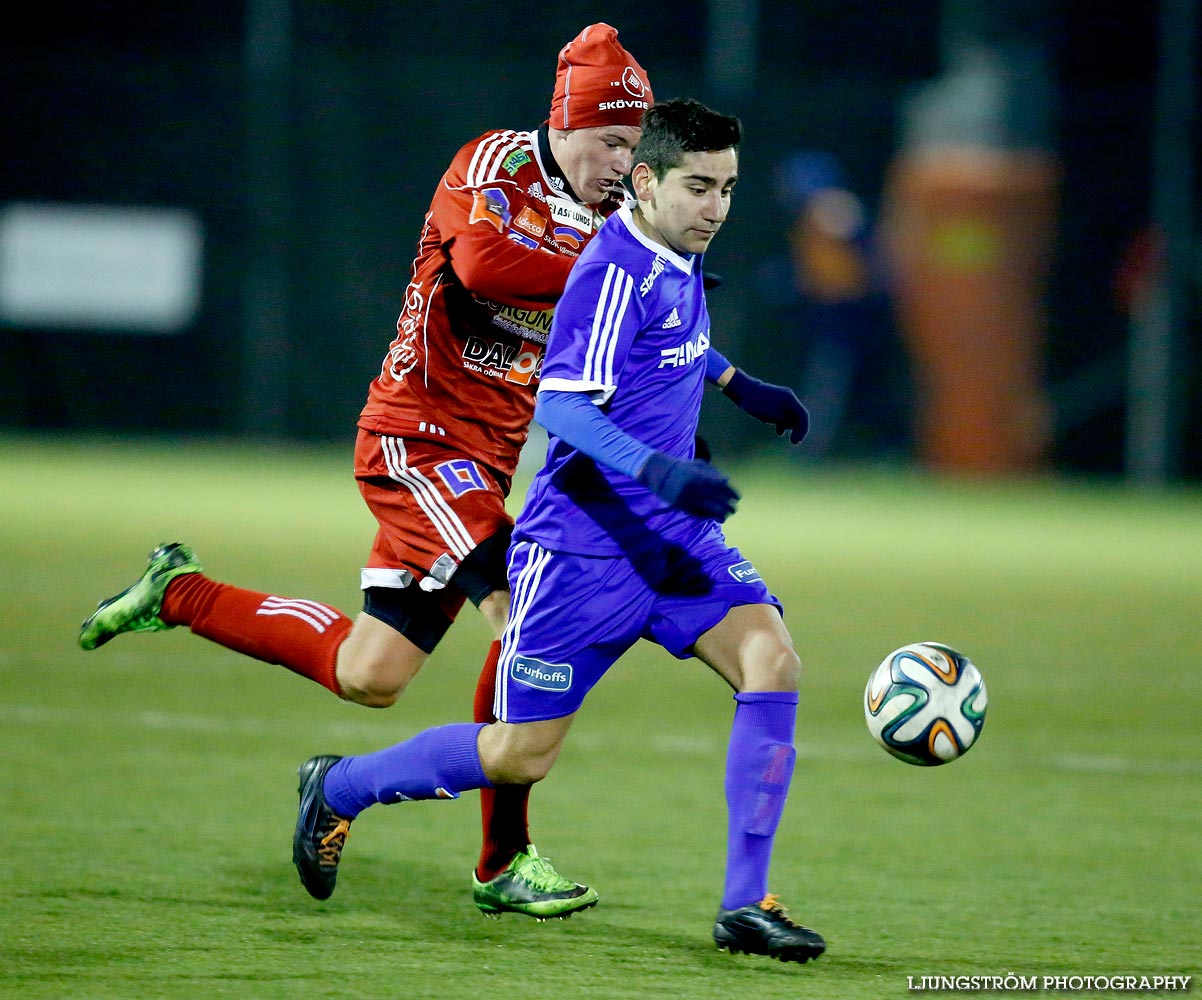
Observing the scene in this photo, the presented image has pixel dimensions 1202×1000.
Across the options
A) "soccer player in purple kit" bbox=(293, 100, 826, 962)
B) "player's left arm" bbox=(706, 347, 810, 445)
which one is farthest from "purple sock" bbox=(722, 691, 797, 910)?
"player's left arm" bbox=(706, 347, 810, 445)

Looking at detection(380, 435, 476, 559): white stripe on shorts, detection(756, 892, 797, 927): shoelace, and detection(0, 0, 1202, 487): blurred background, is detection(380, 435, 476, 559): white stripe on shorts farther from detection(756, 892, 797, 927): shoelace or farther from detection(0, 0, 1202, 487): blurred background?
detection(0, 0, 1202, 487): blurred background

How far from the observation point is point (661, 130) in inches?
164

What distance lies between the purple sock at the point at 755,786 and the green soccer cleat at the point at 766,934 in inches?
1.5

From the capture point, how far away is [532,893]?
443 centimetres

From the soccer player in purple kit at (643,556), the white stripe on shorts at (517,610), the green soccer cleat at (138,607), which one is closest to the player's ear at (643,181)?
the soccer player in purple kit at (643,556)

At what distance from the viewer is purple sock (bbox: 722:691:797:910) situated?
4.11 metres

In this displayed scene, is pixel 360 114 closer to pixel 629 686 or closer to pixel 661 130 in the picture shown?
pixel 629 686

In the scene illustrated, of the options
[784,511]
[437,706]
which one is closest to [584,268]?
[437,706]

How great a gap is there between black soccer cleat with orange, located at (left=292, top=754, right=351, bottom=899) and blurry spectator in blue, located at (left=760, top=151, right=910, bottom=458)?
13.9 m

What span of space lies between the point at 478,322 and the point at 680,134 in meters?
1.10

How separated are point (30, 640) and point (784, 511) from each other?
8.09 meters

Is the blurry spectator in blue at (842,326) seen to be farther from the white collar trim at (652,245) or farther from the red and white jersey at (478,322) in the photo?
the white collar trim at (652,245)

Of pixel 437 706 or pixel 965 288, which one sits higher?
pixel 965 288

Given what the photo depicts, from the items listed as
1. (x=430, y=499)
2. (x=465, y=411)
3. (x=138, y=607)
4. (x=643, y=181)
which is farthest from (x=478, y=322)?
(x=138, y=607)
